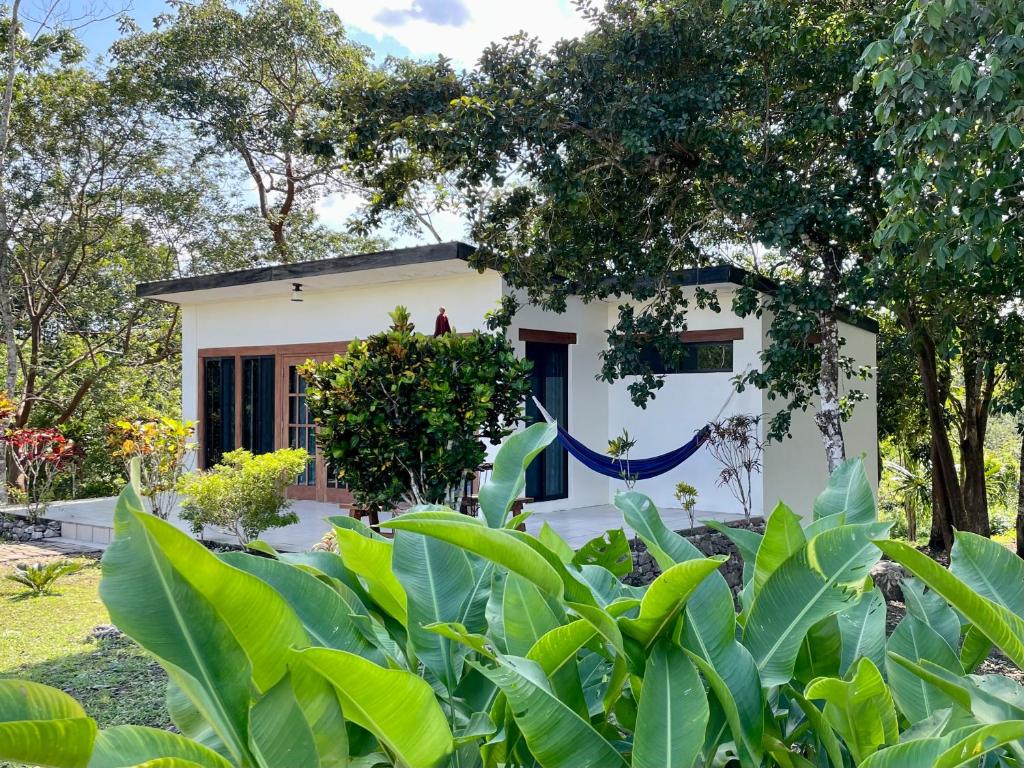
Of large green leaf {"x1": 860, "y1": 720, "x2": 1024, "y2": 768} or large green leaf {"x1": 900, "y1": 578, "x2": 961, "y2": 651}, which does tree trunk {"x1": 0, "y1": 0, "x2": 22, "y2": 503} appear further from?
large green leaf {"x1": 860, "y1": 720, "x2": 1024, "y2": 768}

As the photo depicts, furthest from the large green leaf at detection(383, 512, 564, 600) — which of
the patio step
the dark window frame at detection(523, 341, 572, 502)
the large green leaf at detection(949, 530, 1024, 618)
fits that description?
the patio step

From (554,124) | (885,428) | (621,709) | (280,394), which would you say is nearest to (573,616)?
(621,709)

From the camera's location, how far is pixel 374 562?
3.35 feet

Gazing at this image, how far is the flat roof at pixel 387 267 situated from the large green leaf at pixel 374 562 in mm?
5402

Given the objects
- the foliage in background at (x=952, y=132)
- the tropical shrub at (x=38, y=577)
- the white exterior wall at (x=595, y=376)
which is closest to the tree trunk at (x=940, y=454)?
the white exterior wall at (x=595, y=376)

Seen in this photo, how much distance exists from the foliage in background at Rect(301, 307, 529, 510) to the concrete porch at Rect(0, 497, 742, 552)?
5.15ft

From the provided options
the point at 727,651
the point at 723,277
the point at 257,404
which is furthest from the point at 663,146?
the point at 257,404

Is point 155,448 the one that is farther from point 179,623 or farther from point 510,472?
point 179,623

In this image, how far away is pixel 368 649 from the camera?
0.97m

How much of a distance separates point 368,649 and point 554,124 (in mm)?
4820

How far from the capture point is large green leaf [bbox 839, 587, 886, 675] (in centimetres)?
104

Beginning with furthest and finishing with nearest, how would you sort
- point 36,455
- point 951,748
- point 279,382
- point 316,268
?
point 279,382, point 36,455, point 316,268, point 951,748

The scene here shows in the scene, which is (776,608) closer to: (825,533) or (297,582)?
(825,533)

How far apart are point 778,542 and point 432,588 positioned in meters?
0.43
